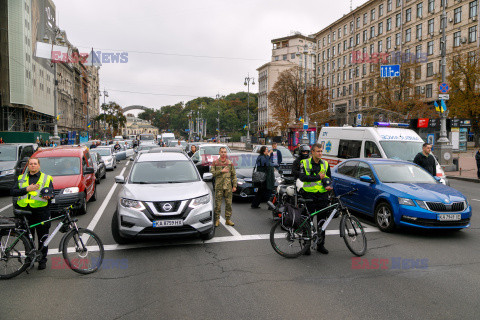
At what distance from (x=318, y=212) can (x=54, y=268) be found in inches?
160

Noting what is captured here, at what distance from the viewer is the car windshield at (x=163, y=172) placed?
7.80m

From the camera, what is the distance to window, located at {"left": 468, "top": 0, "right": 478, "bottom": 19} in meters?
45.5

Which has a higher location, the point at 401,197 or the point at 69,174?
the point at 69,174

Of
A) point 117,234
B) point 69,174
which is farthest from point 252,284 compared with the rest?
point 69,174

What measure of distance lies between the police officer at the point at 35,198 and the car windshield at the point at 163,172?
2187mm

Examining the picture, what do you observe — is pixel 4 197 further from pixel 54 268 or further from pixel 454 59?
pixel 454 59

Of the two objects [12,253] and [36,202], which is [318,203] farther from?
[12,253]

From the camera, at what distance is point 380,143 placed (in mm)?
12938

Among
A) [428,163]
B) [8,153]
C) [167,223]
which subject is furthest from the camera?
[8,153]

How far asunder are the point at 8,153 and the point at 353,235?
13.5 m

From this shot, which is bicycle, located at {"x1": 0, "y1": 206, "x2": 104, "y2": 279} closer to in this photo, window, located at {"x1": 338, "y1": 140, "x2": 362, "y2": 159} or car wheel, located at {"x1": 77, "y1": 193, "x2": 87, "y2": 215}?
car wheel, located at {"x1": 77, "y1": 193, "x2": 87, "y2": 215}

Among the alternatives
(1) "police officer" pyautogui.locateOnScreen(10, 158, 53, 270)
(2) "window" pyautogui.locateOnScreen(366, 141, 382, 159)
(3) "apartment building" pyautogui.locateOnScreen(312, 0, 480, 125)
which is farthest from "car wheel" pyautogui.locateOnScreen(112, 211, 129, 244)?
A: (3) "apartment building" pyautogui.locateOnScreen(312, 0, 480, 125)

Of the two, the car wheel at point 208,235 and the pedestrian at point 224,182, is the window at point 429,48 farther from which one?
the car wheel at point 208,235

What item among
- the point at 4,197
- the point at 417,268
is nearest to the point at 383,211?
the point at 417,268
